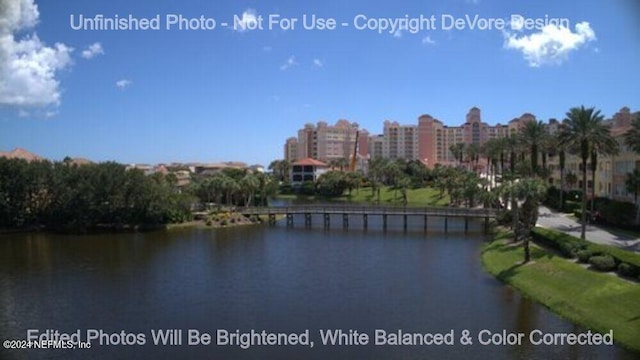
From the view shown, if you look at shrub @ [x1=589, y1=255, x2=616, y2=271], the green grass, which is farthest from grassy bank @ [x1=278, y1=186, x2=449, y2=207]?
shrub @ [x1=589, y1=255, x2=616, y2=271]

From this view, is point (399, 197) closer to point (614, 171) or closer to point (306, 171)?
Result: point (306, 171)

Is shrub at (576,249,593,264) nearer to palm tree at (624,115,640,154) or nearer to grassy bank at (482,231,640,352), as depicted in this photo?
grassy bank at (482,231,640,352)

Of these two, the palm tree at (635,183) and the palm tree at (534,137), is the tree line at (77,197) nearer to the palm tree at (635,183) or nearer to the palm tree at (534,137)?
the palm tree at (534,137)

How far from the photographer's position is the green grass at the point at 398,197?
457 feet

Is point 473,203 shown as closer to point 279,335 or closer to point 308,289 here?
point 308,289

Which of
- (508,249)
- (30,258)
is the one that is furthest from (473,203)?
(30,258)

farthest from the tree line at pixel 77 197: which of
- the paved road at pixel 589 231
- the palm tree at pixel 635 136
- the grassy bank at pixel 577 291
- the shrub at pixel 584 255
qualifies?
the palm tree at pixel 635 136

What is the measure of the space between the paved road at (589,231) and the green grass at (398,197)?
49902 mm

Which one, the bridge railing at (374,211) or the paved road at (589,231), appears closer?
the paved road at (589,231)

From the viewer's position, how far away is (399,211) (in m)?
96.1

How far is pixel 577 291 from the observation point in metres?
Result: 42.5

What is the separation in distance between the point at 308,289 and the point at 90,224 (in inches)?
2130

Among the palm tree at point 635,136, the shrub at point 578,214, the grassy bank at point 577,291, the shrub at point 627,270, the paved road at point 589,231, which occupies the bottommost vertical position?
the grassy bank at point 577,291

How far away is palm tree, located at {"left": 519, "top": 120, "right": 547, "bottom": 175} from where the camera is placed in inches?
3241
